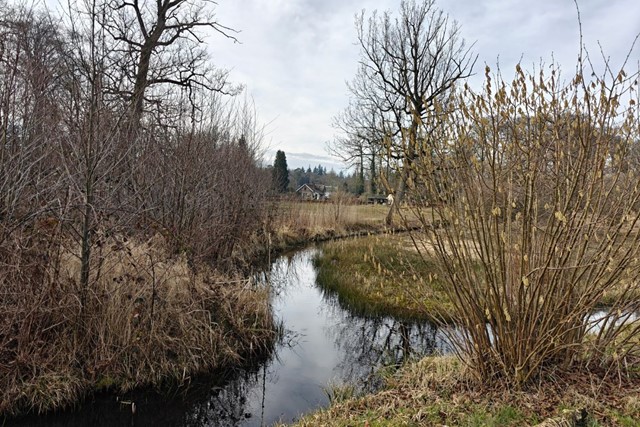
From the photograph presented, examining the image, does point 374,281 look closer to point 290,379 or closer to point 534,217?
point 290,379

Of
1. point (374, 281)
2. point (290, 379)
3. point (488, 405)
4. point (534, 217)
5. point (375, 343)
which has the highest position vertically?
point (534, 217)

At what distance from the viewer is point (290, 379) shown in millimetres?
4965

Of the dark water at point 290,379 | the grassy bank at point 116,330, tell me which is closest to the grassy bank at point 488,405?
the dark water at point 290,379

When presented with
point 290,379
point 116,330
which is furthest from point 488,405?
point 116,330

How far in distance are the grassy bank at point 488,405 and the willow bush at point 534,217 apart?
0.18m

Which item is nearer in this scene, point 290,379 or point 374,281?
point 290,379

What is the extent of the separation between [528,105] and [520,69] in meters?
0.29

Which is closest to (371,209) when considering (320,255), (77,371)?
(320,255)

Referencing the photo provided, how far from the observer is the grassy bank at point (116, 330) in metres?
3.76

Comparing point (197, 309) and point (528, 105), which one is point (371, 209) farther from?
point (528, 105)

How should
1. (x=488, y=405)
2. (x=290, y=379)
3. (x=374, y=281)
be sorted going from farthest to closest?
(x=374, y=281), (x=290, y=379), (x=488, y=405)

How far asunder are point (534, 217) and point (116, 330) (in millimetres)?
4241

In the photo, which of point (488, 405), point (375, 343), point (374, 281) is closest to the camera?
point (488, 405)

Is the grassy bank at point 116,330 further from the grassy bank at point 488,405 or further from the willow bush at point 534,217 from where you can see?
the willow bush at point 534,217
